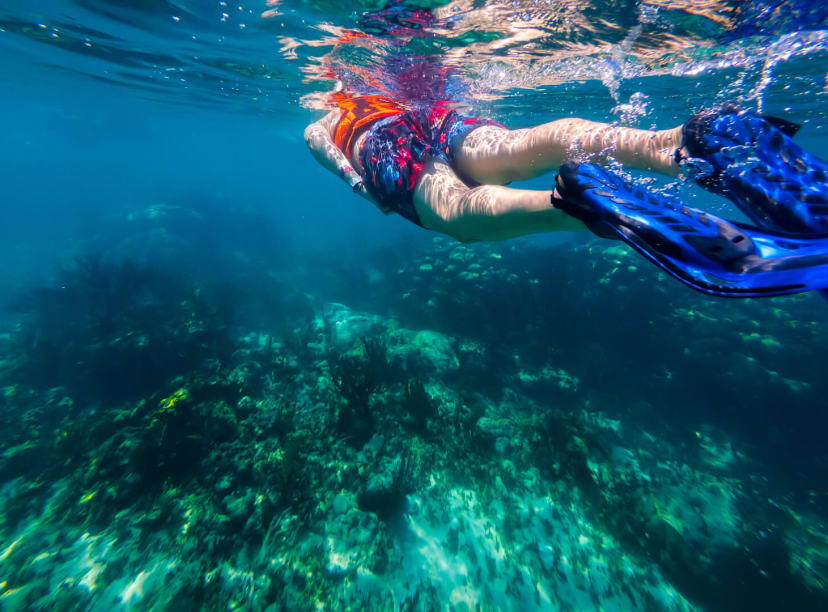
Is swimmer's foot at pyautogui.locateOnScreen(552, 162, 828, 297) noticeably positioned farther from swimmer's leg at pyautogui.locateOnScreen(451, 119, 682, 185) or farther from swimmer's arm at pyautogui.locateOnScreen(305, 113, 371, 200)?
swimmer's arm at pyautogui.locateOnScreen(305, 113, 371, 200)

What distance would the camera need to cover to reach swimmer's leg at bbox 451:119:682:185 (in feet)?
7.91

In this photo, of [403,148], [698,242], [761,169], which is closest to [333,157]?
[403,148]

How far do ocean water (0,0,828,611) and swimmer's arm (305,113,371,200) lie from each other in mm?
3660

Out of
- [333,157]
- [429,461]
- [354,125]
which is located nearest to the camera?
[333,157]

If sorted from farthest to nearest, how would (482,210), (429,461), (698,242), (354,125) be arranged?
(429,461)
(354,125)
(482,210)
(698,242)

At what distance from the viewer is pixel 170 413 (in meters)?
5.50

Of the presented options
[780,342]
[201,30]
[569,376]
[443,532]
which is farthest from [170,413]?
[780,342]

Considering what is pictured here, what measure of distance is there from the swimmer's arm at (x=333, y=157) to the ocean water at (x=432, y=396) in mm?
3660

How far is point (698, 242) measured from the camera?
5.08ft

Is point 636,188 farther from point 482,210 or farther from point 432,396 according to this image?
point 432,396

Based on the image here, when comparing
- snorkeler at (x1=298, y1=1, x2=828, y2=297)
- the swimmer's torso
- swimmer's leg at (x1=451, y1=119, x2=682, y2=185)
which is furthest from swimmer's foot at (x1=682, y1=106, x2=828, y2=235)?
the swimmer's torso

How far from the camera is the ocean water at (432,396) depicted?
4.09 metres

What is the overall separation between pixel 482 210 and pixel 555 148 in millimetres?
994

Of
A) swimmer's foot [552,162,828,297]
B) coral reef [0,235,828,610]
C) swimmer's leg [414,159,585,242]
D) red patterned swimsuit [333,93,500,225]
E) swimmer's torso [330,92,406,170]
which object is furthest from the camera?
swimmer's torso [330,92,406,170]
